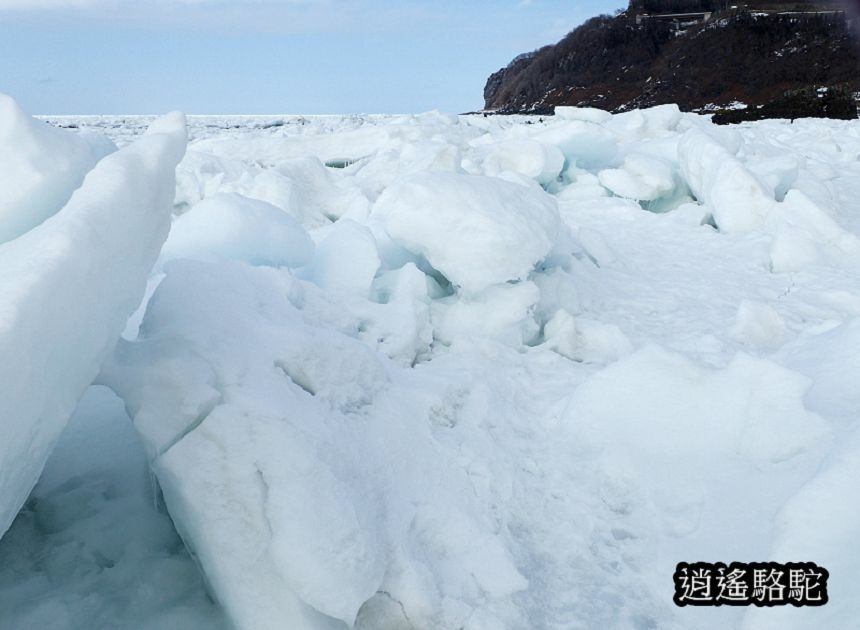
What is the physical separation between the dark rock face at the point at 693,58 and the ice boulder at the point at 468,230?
26954mm

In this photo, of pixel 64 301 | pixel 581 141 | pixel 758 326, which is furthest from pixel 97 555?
pixel 581 141

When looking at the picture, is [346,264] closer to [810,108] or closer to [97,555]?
[97,555]

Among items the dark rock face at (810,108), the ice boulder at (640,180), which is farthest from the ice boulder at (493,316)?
the dark rock face at (810,108)

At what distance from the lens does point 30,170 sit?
1.76 metres

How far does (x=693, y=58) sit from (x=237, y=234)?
40065mm

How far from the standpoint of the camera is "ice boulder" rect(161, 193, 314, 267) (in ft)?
11.5

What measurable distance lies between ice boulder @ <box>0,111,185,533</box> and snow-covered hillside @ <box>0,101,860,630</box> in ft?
0.10

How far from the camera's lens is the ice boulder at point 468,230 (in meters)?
3.80

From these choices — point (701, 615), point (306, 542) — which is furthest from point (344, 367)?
point (701, 615)

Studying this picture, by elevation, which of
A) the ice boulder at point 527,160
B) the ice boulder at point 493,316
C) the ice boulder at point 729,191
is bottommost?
the ice boulder at point 493,316

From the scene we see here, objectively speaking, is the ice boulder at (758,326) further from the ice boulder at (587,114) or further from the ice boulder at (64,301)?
the ice boulder at (587,114)

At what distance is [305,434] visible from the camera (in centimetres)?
195

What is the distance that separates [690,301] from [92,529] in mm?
4231

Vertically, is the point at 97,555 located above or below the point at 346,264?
below
